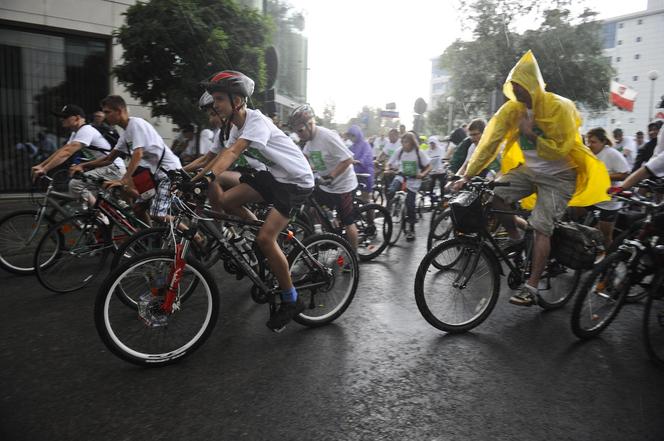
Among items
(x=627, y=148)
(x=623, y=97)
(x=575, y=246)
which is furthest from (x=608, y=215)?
(x=623, y=97)

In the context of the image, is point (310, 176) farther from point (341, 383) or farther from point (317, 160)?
point (317, 160)

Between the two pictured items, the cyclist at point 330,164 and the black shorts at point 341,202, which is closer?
the cyclist at point 330,164

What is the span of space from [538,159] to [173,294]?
3.18 metres

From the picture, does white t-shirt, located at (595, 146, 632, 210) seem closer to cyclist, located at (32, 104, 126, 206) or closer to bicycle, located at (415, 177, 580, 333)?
bicycle, located at (415, 177, 580, 333)

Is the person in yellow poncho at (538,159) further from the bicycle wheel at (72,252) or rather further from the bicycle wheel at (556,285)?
the bicycle wheel at (72,252)

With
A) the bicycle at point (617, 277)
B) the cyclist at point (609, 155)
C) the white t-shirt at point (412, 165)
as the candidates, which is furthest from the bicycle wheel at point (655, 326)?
the white t-shirt at point (412, 165)

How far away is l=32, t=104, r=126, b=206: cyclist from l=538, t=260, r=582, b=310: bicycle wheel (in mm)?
4597

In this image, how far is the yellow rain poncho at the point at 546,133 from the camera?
3.99 metres

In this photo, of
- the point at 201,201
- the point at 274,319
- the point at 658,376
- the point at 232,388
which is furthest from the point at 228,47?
the point at 658,376

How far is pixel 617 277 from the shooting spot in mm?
3674

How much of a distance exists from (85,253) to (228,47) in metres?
4.46

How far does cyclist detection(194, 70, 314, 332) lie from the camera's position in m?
3.52

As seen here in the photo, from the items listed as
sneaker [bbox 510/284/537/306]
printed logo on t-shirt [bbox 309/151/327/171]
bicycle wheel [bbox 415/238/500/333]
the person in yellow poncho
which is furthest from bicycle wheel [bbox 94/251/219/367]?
printed logo on t-shirt [bbox 309/151/327/171]

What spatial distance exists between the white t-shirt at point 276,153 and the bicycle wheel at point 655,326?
2.56 meters
